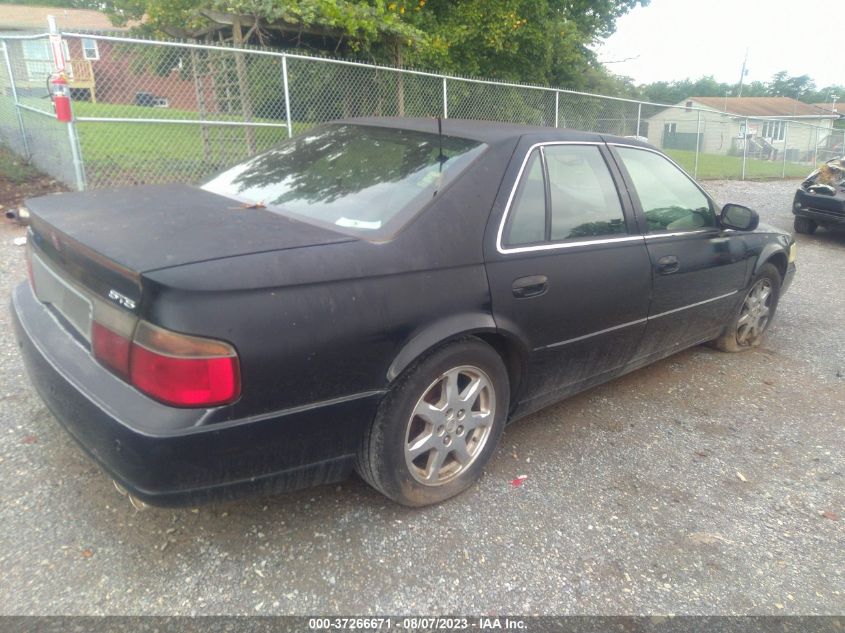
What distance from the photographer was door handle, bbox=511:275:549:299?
105 inches

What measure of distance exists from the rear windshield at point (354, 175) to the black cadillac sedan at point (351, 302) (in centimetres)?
1

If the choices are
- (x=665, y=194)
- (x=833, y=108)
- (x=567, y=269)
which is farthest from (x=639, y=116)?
(x=833, y=108)

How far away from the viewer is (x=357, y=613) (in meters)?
2.09

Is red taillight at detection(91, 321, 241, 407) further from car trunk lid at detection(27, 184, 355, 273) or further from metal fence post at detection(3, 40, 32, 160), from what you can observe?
metal fence post at detection(3, 40, 32, 160)

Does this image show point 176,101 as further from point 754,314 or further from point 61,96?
point 754,314

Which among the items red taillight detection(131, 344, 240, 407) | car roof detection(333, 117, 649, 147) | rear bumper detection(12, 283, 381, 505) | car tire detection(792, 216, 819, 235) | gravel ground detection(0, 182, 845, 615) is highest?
car roof detection(333, 117, 649, 147)

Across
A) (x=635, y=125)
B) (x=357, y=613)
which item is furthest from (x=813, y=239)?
(x=357, y=613)

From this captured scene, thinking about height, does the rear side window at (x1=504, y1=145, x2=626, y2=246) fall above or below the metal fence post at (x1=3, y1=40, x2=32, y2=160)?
below

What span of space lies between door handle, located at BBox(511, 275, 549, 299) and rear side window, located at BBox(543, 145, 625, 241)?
257 millimetres

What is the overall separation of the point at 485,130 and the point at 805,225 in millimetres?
9181

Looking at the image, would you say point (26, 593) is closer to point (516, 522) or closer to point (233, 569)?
point (233, 569)

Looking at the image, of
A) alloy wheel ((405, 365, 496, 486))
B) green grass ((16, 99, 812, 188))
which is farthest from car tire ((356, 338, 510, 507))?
green grass ((16, 99, 812, 188))

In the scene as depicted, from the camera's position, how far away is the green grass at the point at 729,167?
56.1 ft

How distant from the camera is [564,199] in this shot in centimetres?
303
